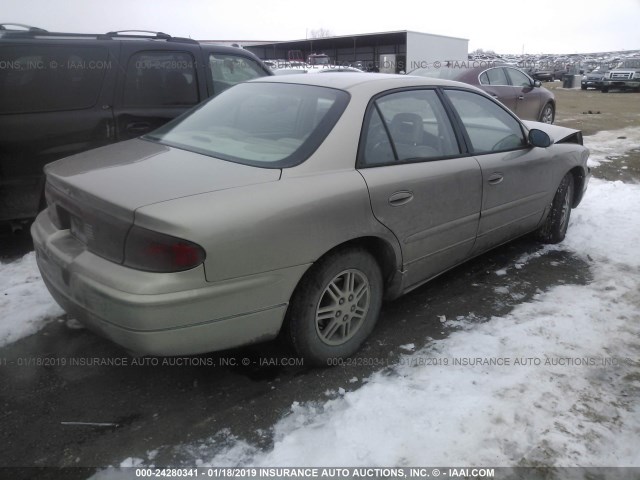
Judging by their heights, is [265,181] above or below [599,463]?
above

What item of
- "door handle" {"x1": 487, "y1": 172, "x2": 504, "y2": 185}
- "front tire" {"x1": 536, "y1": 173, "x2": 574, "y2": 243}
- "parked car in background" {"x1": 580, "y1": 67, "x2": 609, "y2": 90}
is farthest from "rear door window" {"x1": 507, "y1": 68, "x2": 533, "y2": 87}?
"parked car in background" {"x1": 580, "y1": 67, "x2": 609, "y2": 90}

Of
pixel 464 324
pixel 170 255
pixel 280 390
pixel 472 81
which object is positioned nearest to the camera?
pixel 170 255

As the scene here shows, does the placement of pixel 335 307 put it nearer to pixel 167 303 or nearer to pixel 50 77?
pixel 167 303

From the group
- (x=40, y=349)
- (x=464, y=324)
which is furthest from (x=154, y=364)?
(x=464, y=324)

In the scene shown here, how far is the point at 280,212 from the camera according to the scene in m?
2.44

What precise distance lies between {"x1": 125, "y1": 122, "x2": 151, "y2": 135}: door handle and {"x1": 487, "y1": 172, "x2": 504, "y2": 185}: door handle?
3.02 meters

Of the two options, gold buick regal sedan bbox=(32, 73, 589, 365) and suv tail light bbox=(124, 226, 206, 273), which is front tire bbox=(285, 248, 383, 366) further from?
suv tail light bbox=(124, 226, 206, 273)

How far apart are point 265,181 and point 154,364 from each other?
1.32 m

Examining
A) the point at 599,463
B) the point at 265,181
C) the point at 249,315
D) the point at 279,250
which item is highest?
the point at 265,181

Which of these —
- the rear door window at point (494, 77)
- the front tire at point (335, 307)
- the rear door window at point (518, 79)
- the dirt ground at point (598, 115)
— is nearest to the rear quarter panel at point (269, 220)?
the front tire at point (335, 307)

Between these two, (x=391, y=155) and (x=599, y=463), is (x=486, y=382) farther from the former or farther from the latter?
(x=391, y=155)

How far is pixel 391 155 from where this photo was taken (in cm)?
308

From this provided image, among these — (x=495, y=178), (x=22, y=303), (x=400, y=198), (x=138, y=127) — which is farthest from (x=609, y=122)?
(x=22, y=303)

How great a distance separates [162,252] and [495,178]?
98.0 inches
